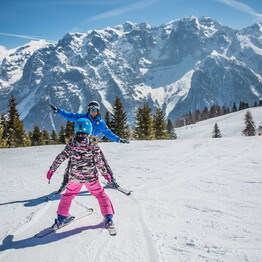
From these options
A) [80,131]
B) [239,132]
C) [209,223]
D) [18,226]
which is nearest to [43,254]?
[18,226]

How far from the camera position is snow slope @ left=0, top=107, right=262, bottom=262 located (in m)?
2.96

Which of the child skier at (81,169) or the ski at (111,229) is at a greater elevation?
the child skier at (81,169)

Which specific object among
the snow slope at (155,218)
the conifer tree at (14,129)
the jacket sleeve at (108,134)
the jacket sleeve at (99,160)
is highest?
the conifer tree at (14,129)

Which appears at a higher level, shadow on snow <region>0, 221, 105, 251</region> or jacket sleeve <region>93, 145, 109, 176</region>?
jacket sleeve <region>93, 145, 109, 176</region>

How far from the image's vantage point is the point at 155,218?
4.06 m

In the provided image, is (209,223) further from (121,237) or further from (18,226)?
A: (18,226)

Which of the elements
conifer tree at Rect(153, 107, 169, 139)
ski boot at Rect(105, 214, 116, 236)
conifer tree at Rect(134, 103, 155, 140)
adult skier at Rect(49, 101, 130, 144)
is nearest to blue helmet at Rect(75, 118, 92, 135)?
ski boot at Rect(105, 214, 116, 236)

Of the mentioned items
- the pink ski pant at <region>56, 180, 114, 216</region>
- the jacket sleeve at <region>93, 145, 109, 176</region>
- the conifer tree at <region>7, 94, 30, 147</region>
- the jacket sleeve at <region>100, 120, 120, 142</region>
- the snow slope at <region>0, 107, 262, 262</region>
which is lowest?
the snow slope at <region>0, 107, 262, 262</region>

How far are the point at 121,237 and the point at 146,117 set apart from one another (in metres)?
30.5

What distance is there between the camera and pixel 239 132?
188ft

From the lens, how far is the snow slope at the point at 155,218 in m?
Answer: 2.96

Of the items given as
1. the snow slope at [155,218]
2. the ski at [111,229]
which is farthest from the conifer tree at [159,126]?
the ski at [111,229]

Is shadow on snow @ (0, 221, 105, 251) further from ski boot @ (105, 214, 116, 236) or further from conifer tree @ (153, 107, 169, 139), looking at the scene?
conifer tree @ (153, 107, 169, 139)

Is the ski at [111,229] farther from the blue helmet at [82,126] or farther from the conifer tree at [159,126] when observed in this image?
the conifer tree at [159,126]
